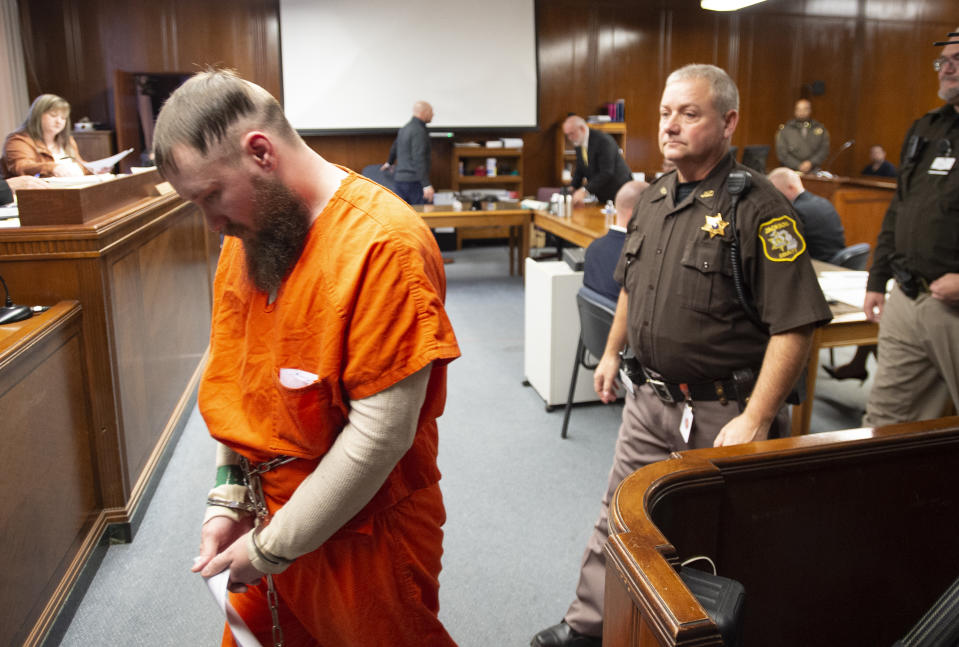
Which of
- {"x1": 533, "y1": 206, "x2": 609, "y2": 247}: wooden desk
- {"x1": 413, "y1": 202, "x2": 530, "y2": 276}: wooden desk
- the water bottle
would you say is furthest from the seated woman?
the water bottle

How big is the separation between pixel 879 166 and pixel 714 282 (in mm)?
8626

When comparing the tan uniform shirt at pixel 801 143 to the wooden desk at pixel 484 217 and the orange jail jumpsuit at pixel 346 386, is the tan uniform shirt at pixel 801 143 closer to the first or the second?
the wooden desk at pixel 484 217

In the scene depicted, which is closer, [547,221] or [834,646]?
[834,646]

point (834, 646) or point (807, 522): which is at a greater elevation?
point (807, 522)

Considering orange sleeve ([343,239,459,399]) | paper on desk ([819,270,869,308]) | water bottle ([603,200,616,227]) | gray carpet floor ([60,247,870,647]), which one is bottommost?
gray carpet floor ([60,247,870,647])

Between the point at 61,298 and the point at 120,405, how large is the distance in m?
0.41

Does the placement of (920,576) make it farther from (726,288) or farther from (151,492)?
(151,492)

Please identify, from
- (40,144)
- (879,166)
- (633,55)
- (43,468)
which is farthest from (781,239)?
(879,166)

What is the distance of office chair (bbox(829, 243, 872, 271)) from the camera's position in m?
3.92

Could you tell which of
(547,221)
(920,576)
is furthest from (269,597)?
(547,221)

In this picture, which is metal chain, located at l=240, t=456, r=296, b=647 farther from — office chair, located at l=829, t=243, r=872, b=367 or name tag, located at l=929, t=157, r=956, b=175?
office chair, located at l=829, t=243, r=872, b=367

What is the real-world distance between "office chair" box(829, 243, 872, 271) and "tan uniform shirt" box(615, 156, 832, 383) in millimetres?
2456

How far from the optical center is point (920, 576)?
125 centimetres

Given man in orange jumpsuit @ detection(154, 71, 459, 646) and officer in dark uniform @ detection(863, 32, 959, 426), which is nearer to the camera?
man in orange jumpsuit @ detection(154, 71, 459, 646)
